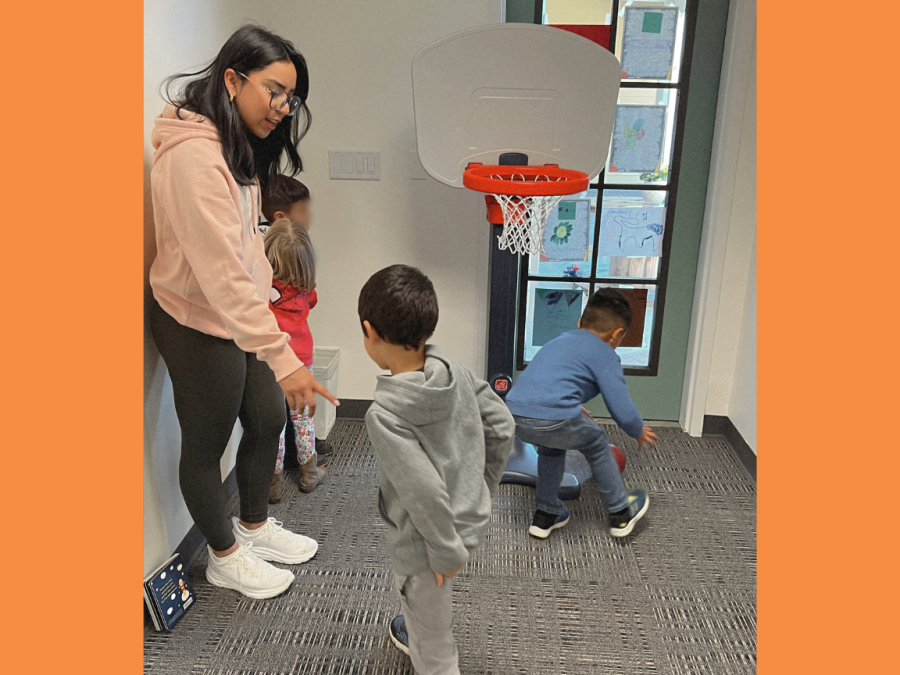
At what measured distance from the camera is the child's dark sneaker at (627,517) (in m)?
2.22

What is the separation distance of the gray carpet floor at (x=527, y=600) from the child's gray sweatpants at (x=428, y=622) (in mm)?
170

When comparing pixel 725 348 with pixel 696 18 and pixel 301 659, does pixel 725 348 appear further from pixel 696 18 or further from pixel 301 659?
pixel 301 659

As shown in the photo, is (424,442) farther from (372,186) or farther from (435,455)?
(372,186)

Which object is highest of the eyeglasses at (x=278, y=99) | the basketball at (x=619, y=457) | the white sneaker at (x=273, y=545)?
the eyeglasses at (x=278, y=99)

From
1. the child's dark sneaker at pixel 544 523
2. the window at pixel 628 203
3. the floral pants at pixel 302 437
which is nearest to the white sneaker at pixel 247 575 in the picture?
the floral pants at pixel 302 437

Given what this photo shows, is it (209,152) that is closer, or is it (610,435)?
(209,152)

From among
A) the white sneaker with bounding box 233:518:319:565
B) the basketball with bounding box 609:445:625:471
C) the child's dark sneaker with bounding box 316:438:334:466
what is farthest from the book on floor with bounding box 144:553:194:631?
the basketball with bounding box 609:445:625:471

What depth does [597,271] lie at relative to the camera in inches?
112

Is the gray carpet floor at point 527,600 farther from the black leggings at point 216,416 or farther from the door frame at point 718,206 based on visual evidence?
the door frame at point 718,206

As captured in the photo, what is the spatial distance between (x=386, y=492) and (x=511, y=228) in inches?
42.5

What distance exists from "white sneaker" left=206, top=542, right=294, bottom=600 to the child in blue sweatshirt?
0.77m

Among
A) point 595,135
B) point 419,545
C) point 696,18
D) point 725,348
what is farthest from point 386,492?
point 696,18

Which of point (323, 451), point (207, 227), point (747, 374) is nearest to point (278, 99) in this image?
point (207, 227)

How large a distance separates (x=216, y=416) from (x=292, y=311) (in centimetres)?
58
